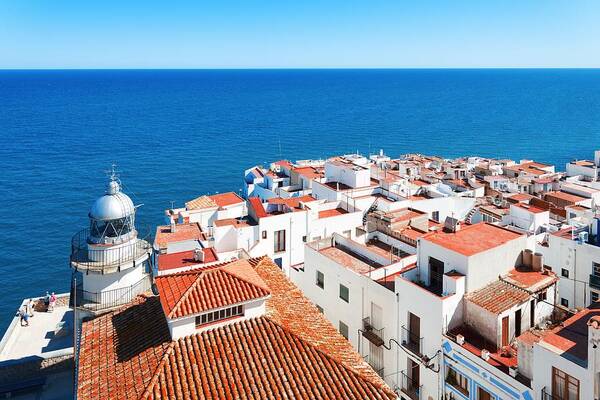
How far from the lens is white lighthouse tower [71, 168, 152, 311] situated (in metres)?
22.8

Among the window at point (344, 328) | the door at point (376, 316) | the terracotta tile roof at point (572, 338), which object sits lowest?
the window at point (344, 328)

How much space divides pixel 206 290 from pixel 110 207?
29.3ft

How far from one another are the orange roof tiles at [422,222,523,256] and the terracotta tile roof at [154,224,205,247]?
53.1 ft

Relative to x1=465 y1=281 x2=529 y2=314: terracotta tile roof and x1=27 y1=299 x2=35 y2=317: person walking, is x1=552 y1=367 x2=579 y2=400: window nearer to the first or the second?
x1=465 y1=281 x2=529 y2=314: terracotta tile roof

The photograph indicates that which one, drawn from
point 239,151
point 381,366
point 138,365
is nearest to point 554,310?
point 381,366

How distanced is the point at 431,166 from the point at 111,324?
53852mm

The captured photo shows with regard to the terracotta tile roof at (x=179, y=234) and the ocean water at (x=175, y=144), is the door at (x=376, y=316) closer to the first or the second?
the terracotta tile roof at (x=179, y=234)

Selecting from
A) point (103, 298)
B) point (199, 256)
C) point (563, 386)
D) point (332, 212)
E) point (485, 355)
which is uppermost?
point (199, 256)

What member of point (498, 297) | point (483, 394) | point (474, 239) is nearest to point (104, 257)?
point (474, 239)

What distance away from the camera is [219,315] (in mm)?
16172

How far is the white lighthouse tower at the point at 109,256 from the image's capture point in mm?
22781

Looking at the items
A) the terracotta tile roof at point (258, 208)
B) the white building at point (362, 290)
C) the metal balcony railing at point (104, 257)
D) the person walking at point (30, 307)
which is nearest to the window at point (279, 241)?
the terracotta tile roof at point (258, 208)

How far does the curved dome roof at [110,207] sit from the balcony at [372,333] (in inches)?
515

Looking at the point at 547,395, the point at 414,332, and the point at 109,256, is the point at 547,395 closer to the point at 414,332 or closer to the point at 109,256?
the point at 414,332
